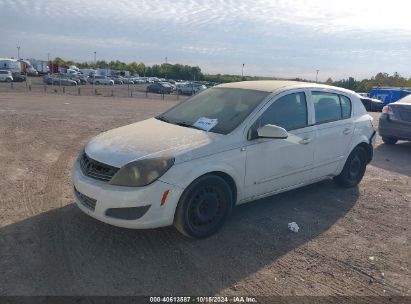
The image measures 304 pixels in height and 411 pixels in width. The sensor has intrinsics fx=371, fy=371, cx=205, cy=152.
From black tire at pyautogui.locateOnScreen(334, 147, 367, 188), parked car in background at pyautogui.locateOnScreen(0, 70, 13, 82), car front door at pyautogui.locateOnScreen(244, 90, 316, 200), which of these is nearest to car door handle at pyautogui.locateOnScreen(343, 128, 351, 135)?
black tire at pyautogui.locateOnScreen(334, 147, 367, 188)

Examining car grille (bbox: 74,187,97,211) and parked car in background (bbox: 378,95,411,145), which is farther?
parked car in background (bbox: 378,95,411,145)

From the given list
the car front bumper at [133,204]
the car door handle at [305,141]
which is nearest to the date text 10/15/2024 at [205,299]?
the car front bumper at [133,204]

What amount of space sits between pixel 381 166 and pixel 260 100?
4.38 m

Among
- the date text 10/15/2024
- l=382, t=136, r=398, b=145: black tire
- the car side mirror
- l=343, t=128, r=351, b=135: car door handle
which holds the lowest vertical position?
the date text 10/15/2024

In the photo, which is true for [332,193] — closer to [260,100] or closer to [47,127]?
[260,100]

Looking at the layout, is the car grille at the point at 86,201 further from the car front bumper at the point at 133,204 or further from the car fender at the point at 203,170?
the car fender at the point at 203,170

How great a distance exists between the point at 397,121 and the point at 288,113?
19.3 ft

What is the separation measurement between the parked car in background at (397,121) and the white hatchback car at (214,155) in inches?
166

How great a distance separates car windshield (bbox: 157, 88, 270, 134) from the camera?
4.21 meters

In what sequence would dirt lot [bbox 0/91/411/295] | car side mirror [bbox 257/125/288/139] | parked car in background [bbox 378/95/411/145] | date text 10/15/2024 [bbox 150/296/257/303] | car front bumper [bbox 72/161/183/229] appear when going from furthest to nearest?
parked car in background [bbox 378/95/411/145] → car side mirror [bbox 257/125/288/139] → car front bumper [bbox 72/161/183/229] → dirt lot [bbox 0/91/411/295] → date text 10/15/2024 [bbox 150/296/257/303]

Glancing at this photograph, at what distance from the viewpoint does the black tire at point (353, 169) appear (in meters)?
5.62

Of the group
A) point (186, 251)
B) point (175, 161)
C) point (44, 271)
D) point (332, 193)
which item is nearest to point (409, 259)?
point (332, 193)

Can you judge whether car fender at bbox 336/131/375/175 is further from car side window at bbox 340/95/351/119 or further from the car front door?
the car front door

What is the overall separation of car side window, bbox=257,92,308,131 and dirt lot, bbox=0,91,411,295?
1.12m
